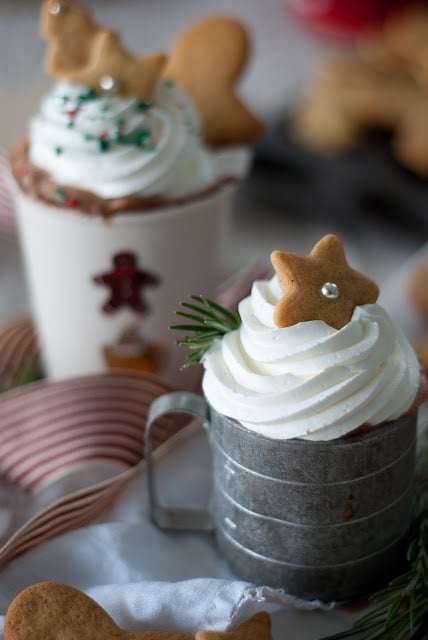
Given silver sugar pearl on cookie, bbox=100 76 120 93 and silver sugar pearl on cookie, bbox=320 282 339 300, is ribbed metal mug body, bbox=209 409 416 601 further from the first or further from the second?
silver sugar pearl on cookie, bbox=100 76 120 93

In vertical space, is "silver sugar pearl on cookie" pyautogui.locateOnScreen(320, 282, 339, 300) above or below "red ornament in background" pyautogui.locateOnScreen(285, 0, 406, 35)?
above

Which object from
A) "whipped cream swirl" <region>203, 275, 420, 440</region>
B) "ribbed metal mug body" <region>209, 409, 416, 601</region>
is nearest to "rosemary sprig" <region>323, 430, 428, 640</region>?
"ribbed metal mug body" <region>209, 409, 416, 601</region>

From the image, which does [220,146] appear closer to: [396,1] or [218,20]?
[218,20]

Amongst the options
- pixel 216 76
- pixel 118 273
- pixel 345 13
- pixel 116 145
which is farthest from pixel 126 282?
pixel 345 13

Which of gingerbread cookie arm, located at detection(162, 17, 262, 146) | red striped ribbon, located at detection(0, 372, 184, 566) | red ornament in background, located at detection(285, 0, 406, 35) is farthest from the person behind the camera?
red ornament in background, located at detection(285, 0, 406, 35)

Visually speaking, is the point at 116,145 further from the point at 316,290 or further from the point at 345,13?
the point at 345,13

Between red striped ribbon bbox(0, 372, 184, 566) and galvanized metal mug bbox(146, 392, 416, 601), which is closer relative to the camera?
galvanized metal mug bbox(146, 392, 416, 601)
